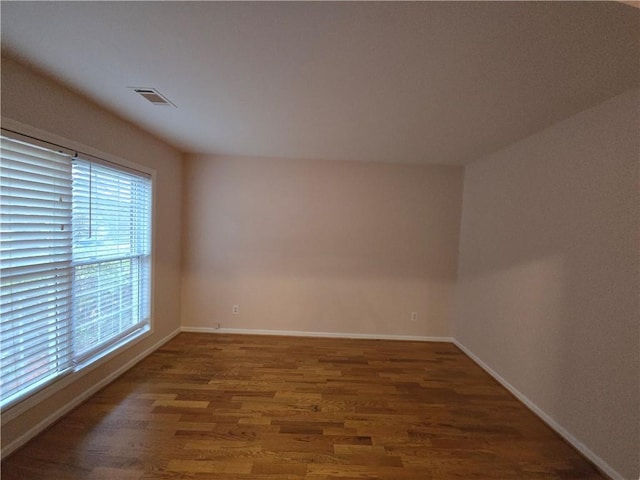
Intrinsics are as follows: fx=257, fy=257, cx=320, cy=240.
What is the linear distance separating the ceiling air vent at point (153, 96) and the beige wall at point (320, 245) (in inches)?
61.4

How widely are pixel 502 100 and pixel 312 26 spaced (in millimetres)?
1406

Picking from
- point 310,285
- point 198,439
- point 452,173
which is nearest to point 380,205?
point 452,173

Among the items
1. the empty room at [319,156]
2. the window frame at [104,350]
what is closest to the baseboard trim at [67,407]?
the empty room at [319,156]

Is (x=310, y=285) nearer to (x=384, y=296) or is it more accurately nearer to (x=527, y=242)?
(x=384, y=296)

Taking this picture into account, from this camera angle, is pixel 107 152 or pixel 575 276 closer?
pixel 575 276

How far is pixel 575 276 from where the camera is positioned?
1.89m

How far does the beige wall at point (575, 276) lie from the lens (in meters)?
1.57

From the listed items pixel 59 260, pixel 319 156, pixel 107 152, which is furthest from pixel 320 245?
pixel 59 260

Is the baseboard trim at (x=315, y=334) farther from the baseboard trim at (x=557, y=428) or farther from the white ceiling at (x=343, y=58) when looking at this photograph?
the white ceiling at (x=343, y=58)

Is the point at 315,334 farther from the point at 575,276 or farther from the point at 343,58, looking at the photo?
the point at 343,58

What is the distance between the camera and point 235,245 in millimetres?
3605

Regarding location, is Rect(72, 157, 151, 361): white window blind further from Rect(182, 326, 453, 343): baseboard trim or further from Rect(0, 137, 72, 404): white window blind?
Rect(182, 326, 453, 343): baseboard trim

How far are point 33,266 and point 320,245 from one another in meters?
2.71

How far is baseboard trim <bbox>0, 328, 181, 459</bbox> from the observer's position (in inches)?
64.1
